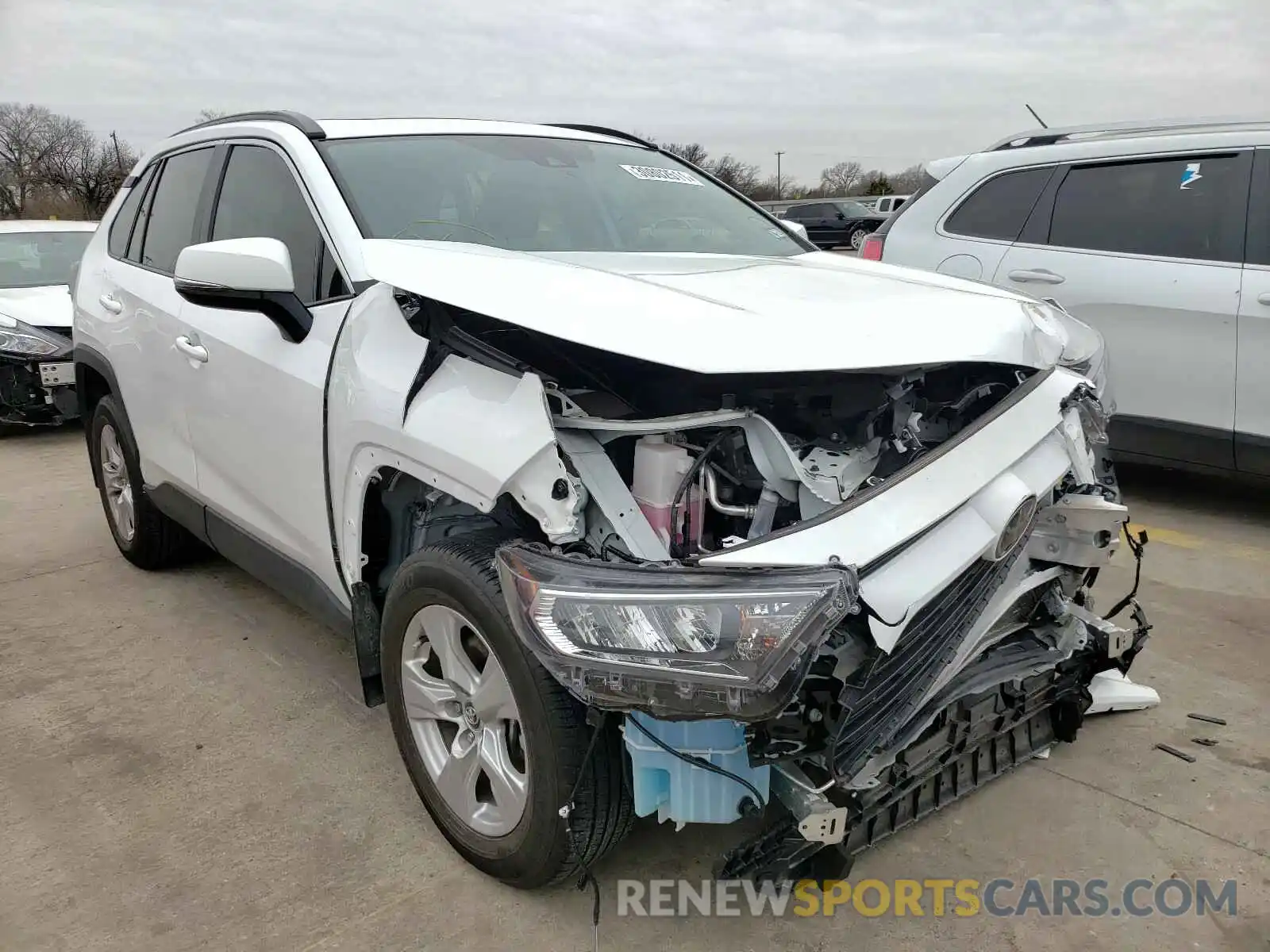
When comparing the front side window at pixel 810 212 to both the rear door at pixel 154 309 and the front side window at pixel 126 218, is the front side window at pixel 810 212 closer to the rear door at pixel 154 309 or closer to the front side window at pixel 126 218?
the front side window at pixel 126 218

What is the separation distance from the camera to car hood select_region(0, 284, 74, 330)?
7398 mm

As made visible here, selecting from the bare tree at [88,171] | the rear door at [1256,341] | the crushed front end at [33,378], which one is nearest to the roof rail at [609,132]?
the rear door at [1256,341]

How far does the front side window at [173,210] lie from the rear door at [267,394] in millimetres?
260

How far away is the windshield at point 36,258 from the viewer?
8258 millimetres

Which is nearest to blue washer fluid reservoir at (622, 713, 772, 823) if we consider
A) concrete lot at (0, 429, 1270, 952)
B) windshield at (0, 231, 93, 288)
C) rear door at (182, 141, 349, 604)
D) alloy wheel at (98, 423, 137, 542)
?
concrete lot at (0, 429, 1270, 952)

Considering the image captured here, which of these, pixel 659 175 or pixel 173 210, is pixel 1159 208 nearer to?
pixel 659 175

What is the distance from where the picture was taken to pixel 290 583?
291cm

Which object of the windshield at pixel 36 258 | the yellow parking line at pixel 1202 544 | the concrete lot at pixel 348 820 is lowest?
the concrete lot at pixel 348 820

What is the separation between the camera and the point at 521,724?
192cm

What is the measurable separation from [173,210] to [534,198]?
1623 millimetres

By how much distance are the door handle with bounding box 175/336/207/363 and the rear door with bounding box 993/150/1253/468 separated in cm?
399

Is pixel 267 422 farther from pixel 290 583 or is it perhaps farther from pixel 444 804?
pixel 444 804

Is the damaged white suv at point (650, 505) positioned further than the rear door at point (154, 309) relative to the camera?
No

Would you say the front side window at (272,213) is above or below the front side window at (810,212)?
below
